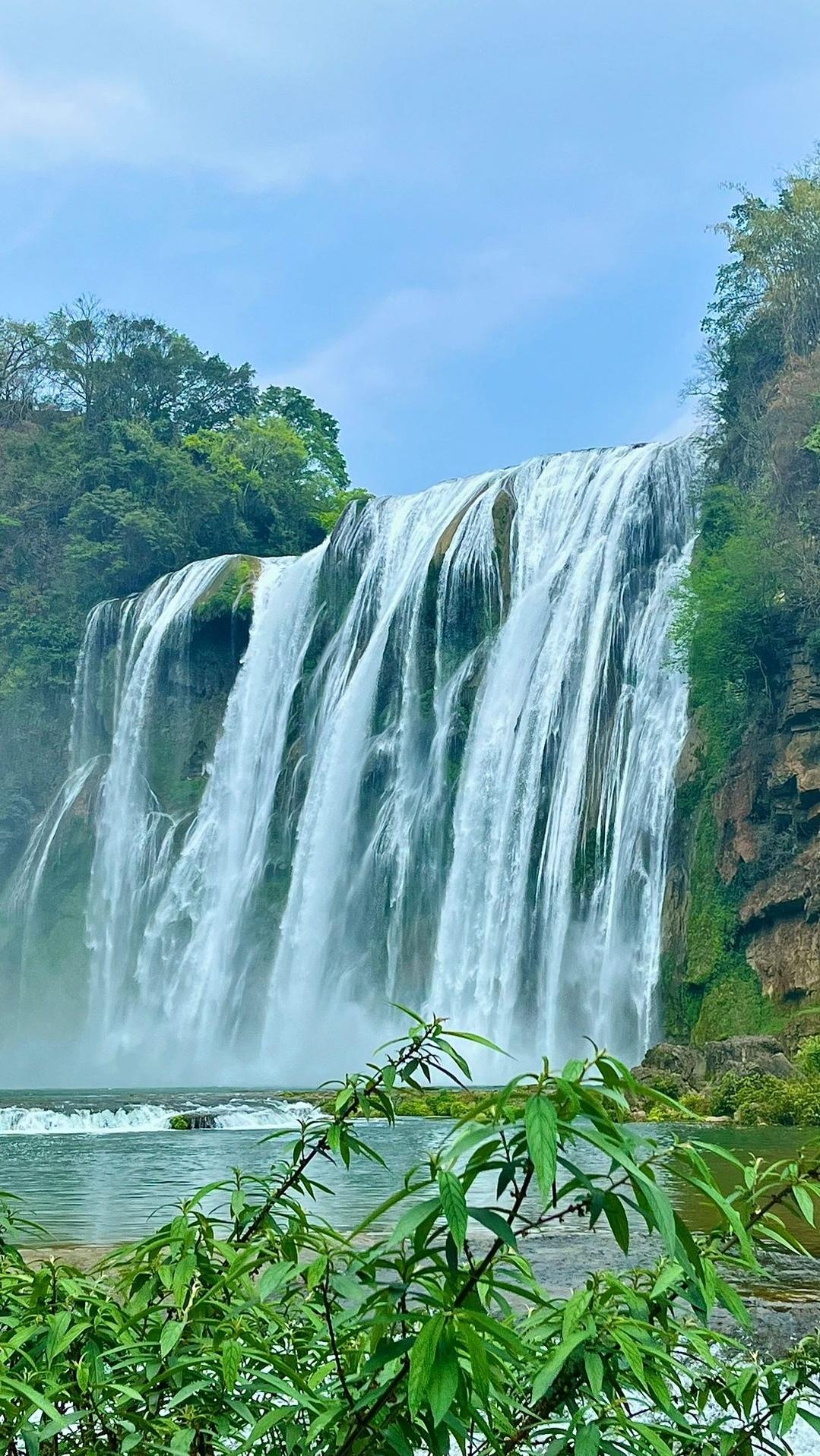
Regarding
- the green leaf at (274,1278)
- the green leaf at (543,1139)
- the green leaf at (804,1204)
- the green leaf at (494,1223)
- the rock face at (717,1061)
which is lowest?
the rock face at (717,1061)

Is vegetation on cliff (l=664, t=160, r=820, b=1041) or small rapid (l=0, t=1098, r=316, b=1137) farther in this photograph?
vegetation on cliff (l=664, t=160, r=820, b=1041)

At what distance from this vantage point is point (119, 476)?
168ft

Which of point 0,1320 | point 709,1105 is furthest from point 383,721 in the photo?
point 0,1320

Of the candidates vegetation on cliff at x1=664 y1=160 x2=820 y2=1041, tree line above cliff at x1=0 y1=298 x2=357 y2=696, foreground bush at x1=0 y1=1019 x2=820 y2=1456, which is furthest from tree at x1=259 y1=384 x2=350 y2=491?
foreground bush at x1=0 y1=1019 x2=820 y2=1456

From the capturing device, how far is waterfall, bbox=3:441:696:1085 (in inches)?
1085

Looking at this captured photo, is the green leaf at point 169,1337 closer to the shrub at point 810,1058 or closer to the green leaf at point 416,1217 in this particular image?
the green leaf at point 416,1217

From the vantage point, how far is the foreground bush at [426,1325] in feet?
5.15

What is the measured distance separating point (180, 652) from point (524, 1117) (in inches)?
1538

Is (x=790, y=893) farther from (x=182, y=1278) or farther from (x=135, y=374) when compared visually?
(x=135, y=374)

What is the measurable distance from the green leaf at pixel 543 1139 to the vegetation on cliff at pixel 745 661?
76.2 feet

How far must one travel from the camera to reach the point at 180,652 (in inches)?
1575

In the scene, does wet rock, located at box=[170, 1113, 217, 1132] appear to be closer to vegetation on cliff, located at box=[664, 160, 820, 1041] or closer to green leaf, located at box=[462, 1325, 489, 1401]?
vegetation on cliff, located at box=[664, 160, 820, 1041]

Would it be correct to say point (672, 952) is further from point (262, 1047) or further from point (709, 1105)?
point (262, 1047)

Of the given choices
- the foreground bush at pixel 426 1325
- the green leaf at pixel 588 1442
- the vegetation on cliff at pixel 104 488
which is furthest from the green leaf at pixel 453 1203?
the vegetation on cliff at pixel 104 488
